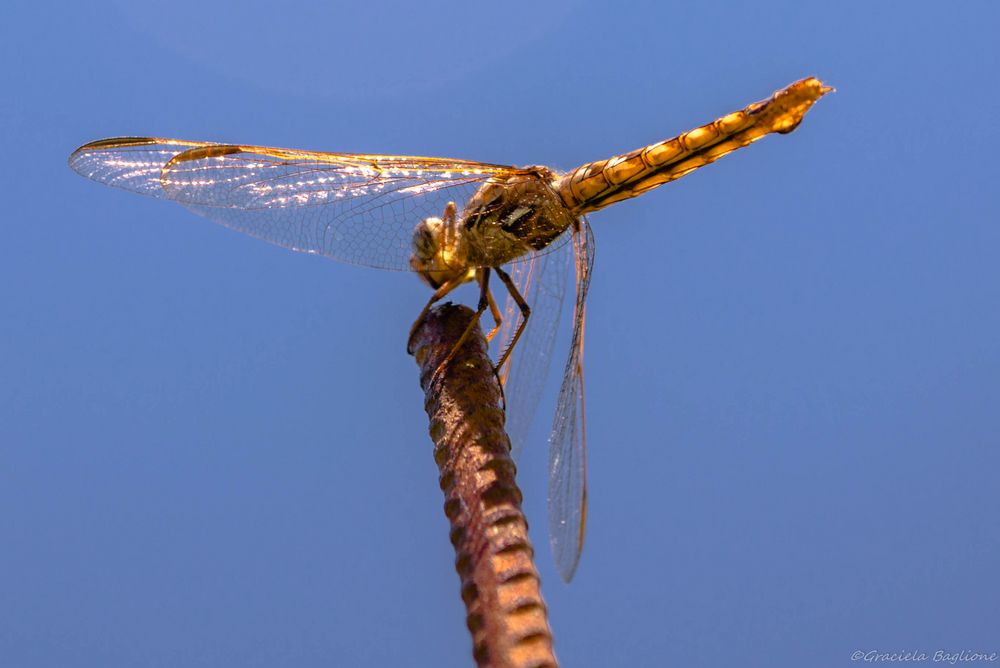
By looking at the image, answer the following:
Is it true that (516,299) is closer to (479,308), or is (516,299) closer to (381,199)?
(479,308)

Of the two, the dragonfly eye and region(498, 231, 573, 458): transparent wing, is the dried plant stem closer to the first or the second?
the dragonfly eye

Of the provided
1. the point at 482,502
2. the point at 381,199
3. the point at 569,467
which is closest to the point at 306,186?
the point at 381,199

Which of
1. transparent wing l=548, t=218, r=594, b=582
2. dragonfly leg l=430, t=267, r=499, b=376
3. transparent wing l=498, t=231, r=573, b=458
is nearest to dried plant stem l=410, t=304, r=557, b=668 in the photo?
dragonfly leg l=430, t=267, r=499, b=376

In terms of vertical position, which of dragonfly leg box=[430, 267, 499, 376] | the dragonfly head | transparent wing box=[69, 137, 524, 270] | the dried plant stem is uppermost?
transparent wing box=[69, 137, 524, 270]

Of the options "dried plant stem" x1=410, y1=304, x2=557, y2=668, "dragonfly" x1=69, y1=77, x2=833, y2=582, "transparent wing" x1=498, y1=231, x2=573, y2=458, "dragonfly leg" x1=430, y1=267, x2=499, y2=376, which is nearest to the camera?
"dried plant stem" x1=410, y1=304, x2=557, y2=668

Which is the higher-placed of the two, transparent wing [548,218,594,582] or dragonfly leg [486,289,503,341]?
dragonfly leg [486,289,503,341]
